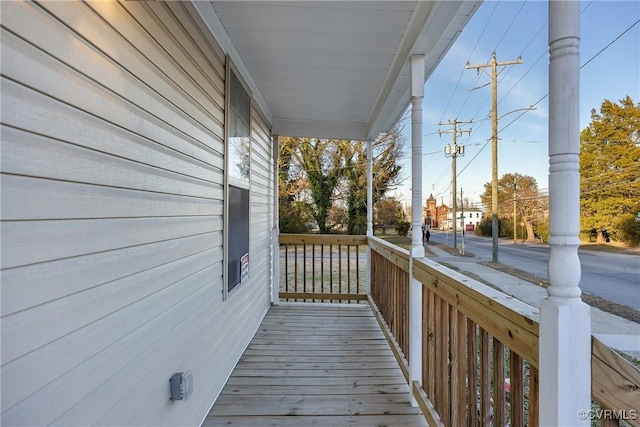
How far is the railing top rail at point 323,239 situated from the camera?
4.54m

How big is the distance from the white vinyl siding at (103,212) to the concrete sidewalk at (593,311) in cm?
139

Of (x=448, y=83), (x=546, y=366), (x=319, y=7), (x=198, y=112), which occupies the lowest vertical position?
(x=546, y=366)

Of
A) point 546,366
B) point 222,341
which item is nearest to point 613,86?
point 546,366

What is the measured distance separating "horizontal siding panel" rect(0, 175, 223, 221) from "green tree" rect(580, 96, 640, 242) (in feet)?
4.63

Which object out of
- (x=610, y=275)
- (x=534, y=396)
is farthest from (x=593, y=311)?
(x=534, y=396)

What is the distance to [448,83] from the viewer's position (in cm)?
415

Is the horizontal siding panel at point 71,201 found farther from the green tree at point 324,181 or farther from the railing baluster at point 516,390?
the green tree at point 324,181

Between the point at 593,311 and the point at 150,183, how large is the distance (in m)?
1.56

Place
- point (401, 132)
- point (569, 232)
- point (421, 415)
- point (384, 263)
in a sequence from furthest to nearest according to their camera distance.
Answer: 1. point (401, 132)
2. point (384, 263)
3. point (421, 415)
4. point (569, 232)

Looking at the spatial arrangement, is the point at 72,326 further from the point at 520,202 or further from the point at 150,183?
the point at 520,202

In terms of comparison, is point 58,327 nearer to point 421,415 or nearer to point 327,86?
point 421,415

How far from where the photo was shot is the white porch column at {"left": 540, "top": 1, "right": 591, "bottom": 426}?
0.82 meters

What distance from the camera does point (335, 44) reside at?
2.28m

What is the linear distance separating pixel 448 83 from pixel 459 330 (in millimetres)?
3567
